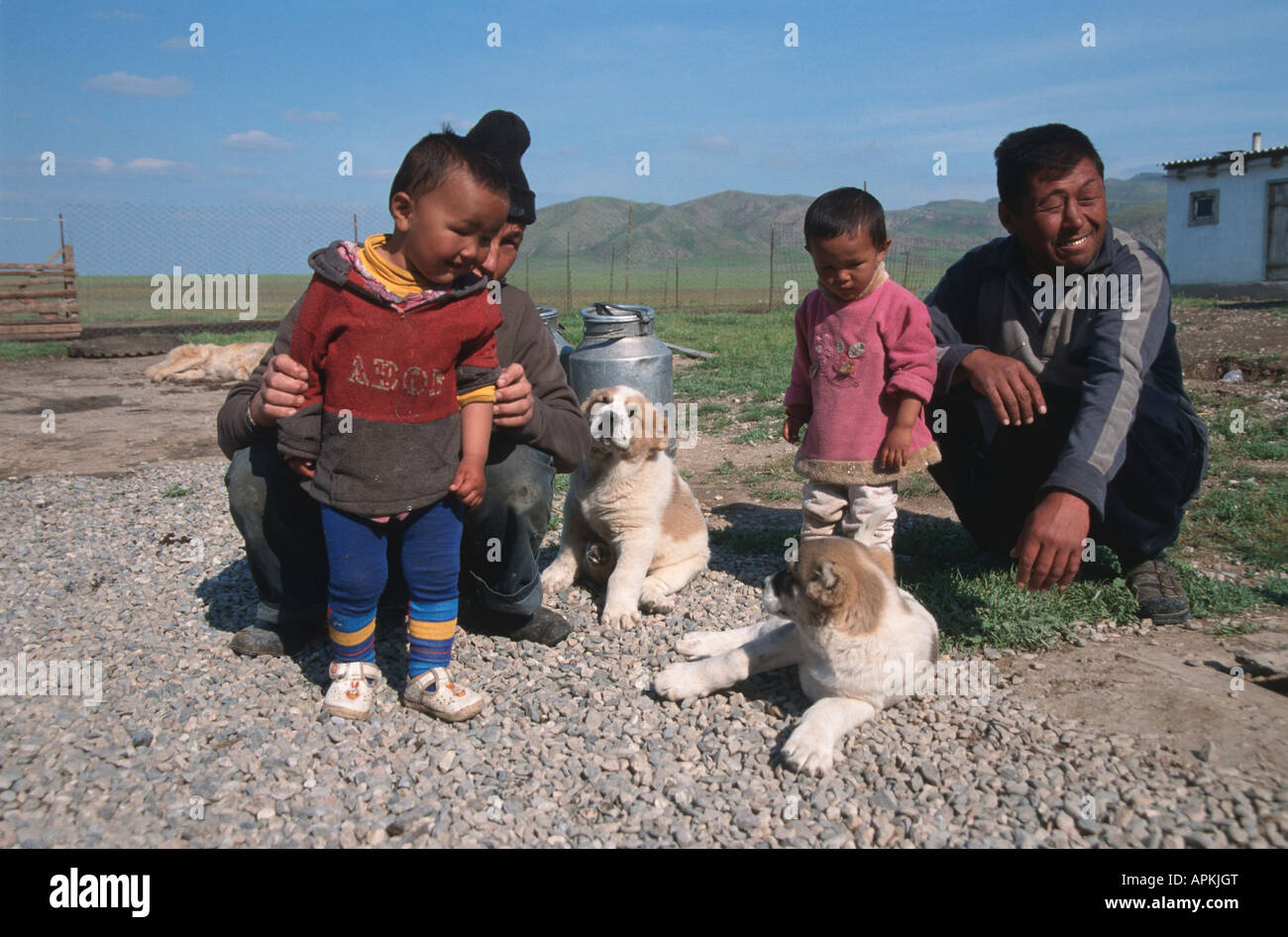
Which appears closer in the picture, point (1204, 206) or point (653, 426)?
point (653, 426)

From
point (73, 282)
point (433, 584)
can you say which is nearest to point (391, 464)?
point (433, 584)

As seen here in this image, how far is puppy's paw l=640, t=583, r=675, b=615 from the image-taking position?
4.13 meters

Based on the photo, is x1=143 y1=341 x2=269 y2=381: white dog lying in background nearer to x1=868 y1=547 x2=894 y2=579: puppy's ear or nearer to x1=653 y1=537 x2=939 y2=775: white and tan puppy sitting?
x1=868 y1=547 x2=894 y2=579: puppy's ear

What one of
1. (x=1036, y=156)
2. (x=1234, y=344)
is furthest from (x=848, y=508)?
(x=1234, y=344)

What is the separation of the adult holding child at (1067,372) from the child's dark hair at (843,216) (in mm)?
680

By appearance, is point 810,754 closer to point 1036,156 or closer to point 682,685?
point 682,685

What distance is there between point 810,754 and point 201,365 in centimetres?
1349

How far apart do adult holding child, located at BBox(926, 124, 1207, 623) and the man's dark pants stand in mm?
1977

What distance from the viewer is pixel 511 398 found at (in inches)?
124

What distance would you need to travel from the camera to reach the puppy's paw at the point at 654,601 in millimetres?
4129

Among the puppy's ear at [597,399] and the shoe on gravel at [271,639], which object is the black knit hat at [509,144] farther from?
the shoe on gravel at [271,639]

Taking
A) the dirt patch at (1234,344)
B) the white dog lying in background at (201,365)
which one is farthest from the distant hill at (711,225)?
the white dog lying in background at (201,365)

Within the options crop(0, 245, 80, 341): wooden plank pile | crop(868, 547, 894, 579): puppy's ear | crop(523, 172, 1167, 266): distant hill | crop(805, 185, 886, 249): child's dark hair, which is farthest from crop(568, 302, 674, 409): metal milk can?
crop(523, 172, 1167, 266): distant hill
